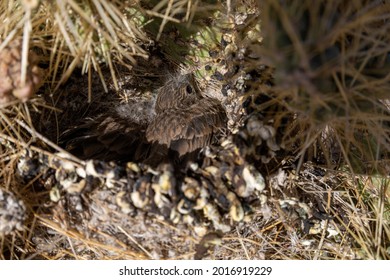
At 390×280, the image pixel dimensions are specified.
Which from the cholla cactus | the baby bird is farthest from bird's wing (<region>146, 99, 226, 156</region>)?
the cholla cactus

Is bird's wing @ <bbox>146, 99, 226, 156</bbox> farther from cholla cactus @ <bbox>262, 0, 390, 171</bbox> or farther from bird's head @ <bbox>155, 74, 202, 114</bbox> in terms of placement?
cholla cactus @ <bbox>262, 0, 390, 171</bbox>

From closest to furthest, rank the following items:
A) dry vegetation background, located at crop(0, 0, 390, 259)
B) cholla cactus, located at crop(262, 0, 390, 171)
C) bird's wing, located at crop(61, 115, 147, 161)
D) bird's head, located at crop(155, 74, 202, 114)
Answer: cholla cactus, located at crop(262, 0, 390, 171), dry vegetation background, located at crop(0, 0, 390, 259), bird's wing, located at crop(61, 115, 147, 161), bird's head, located at crop(155, 74, 202, 114)

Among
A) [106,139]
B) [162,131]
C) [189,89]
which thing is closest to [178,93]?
[189,89]

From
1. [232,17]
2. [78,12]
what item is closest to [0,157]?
[78,12]

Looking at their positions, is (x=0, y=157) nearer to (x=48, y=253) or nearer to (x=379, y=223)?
(x=48, y=253)

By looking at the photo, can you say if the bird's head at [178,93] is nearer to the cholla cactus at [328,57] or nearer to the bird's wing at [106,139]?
the bird's wing at [106,139]

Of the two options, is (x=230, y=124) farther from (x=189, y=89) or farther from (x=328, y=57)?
(x=328, y=57)
